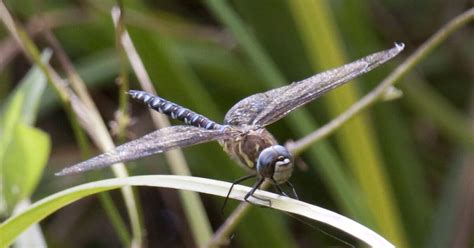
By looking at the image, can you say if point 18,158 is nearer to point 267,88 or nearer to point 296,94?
point 296,94

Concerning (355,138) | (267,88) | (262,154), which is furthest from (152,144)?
(267,88)

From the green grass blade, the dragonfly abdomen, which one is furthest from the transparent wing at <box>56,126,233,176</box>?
the green grass blade

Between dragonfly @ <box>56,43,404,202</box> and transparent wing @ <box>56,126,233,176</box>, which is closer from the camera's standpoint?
transparent wing @ <box>56,126,233,176</box>

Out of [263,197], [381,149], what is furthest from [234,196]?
[381,149]

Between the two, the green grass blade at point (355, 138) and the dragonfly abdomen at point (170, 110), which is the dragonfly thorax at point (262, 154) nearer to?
the dragonfly abdomen at point (170, 110)

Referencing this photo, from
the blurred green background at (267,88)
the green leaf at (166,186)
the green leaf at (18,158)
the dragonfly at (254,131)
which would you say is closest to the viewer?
the green leaf at (166,186)

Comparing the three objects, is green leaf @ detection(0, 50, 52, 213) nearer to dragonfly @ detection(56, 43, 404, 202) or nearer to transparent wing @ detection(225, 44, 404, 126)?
dragonfly @ detection(56, 43, 404, 202)

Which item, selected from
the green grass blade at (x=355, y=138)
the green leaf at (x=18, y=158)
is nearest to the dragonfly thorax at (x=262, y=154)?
the green leaf at (x=18, y=158)
